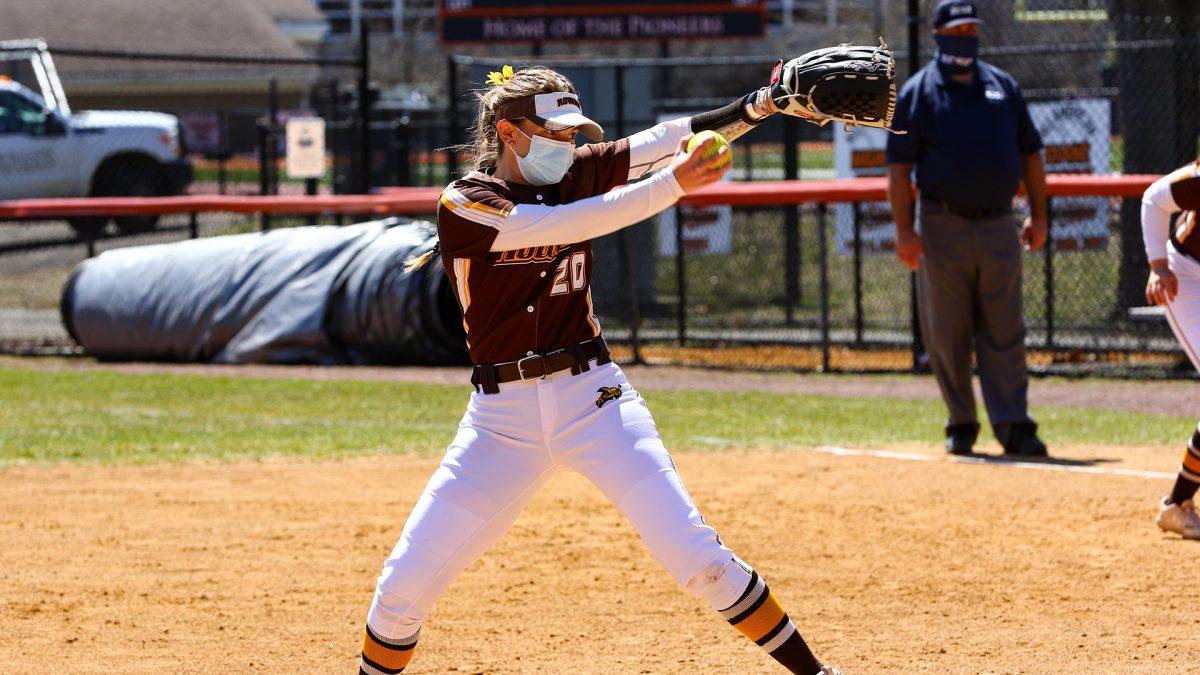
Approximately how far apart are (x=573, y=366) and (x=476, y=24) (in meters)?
18.5

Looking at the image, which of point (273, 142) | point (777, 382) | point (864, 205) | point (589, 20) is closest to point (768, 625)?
point (777, 382)

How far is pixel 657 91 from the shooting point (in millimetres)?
35156

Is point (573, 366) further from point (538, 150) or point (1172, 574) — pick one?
point (1172, 574)

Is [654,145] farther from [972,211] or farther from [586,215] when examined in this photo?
[972,211]

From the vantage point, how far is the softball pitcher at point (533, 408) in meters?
4.51

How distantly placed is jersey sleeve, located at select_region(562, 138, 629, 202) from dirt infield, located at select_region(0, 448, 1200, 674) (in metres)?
1.63

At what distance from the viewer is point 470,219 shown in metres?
4.51

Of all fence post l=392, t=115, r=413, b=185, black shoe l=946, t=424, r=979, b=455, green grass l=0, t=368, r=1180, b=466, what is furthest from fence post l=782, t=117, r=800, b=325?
black shoe l=946, t=424, r=979, b=455

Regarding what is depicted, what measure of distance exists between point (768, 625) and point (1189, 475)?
10.8 ft

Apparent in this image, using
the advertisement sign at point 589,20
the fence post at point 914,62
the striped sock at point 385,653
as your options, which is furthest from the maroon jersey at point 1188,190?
the advertisement sign at point 589,20

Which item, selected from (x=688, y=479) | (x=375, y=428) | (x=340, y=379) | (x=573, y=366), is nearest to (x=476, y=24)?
Result: (x=340, y=379)

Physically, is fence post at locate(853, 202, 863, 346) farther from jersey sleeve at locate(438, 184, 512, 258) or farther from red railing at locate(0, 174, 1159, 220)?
jersey sleeve at locate(438, 184, 512, 258)

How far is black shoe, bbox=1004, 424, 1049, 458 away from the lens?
9.41 m

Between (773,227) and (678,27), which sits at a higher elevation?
(678,27)
